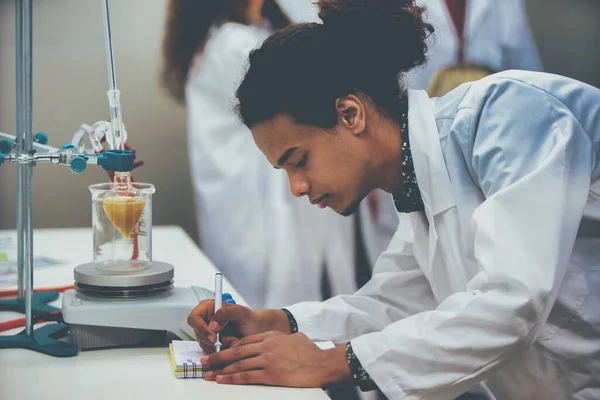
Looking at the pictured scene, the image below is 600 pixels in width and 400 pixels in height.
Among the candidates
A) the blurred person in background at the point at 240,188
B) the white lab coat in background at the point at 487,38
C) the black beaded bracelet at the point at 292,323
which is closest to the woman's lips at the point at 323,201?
the black beaded bracelet at the point at 292,323

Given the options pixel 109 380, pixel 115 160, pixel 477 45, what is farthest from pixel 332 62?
pixel 477 45

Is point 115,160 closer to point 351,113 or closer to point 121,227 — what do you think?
point 121,227

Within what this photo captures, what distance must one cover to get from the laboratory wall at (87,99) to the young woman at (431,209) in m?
1.56

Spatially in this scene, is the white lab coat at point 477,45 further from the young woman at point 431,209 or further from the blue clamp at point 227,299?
the blue clamp at point 227,299

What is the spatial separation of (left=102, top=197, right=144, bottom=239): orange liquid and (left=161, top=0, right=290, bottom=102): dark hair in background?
5.50 feet

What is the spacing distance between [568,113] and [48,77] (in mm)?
2196

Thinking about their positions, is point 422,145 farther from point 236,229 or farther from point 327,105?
point 236,229

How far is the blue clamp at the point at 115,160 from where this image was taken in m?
1.15

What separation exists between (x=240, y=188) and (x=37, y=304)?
151 centimetres

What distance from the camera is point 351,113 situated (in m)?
1.28

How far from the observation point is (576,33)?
10.5ft

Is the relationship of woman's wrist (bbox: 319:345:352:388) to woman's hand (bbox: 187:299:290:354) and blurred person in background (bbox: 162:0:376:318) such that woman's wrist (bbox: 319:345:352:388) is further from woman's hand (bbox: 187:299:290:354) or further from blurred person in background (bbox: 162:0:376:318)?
blurred person in background (bbox: 162:0:376:318)

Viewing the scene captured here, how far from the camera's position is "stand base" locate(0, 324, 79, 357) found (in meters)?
1.12

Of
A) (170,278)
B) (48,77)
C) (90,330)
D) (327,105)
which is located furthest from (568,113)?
(48,77)
